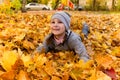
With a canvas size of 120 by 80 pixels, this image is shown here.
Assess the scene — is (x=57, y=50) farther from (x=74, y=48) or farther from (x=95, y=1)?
(x=95, y=1)

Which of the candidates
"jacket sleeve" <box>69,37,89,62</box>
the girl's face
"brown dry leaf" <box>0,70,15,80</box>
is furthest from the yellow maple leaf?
the girl's face

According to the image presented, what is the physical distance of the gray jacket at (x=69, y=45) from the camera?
3.37 meters

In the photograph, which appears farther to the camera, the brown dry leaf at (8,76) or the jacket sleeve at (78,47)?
the jacket sleeve at (78,47)

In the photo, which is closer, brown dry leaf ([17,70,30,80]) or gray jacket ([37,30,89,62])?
brown dry leaf ([17,70,30,80])

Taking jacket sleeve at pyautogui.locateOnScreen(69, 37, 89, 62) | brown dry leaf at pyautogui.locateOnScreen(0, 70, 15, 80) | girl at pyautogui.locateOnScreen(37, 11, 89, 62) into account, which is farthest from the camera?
girl at pyautogui.locateOnScreen(37, 11, 89, 62)

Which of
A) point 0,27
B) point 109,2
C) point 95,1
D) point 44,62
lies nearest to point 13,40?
point 0,27

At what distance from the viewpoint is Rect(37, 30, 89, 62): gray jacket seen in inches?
133

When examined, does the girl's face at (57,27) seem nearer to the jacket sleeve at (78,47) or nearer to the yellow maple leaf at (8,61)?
the jacket sleeve at (78,47)

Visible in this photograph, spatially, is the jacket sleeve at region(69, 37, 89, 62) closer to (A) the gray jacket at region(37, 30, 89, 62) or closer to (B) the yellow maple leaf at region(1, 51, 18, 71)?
(A) the gray jacket at region(37, 30, 89, 62)

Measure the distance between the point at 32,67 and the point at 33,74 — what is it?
0.04m

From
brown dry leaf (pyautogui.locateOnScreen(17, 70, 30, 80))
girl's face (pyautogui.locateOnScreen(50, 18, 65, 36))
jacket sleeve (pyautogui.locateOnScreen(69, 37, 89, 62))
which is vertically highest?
girl's face (pyautogui.locateOnScreen(50, 18, 65, 36))

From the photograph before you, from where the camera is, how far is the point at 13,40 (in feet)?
12.5

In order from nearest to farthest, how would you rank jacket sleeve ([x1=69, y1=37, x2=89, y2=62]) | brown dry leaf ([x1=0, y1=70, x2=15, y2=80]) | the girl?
brown dry leaf ([x1=0, y1=70, x2=15, y2=80]) < jacket sleeve ([x1=69, y1=37, x2=89, y2=62]) < the girl

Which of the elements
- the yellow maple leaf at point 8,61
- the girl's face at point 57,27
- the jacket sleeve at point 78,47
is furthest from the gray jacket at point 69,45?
the yellow maple leaf at point 8,61
